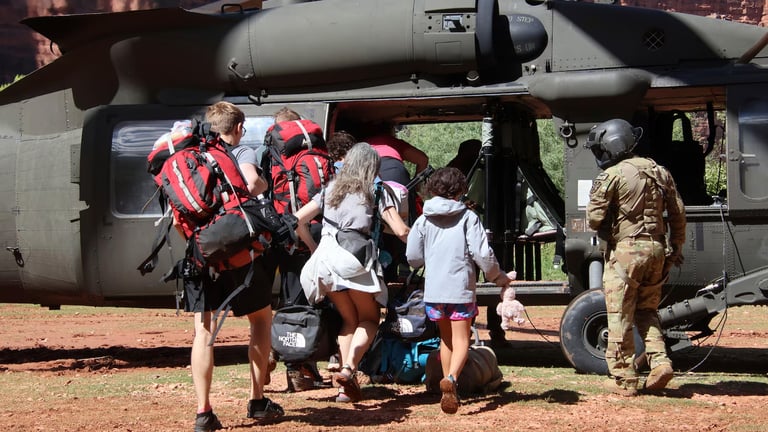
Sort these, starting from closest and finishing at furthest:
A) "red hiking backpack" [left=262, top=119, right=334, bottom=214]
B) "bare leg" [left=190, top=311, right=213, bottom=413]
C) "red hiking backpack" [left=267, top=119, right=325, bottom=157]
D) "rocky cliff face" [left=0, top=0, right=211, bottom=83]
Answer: "bare leg" [left=190, top=311, right=213, bottom=413] → "red hiking backpack" [left=262, top=119, right=334, bottom=214] → "red hiking backpack" [left=267, top=119, right=325, bottom=157] → "rocky cliff face" [left=0, top=0, right=211, bottom=83]

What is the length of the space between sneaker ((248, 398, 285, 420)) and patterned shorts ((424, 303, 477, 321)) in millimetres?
1115

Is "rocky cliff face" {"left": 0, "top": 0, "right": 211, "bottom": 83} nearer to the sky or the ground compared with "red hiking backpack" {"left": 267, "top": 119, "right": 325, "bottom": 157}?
nearer to the sky

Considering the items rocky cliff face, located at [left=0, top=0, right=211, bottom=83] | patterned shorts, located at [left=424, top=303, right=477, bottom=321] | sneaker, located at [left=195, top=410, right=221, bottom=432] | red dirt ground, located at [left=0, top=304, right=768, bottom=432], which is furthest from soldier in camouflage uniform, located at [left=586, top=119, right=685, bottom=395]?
rocky cliff face, located at [left=0, top=0, right=211, bottom=83]

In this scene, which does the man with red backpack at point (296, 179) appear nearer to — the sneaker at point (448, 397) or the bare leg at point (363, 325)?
the bare leg at point (363, 325)

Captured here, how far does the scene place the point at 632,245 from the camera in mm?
7184

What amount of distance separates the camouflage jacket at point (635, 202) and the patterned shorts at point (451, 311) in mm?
1166

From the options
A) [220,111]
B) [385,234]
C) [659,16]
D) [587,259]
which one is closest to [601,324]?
[587,259]

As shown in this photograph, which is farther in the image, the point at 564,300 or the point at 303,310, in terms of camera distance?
the point at 564,300

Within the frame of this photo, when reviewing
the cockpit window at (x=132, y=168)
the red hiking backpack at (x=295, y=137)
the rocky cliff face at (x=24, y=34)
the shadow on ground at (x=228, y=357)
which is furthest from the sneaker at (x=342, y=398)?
the rocky cliff face at (x=24, y=34)

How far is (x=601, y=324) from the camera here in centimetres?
836

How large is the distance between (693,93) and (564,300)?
198 cm

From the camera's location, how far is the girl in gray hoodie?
671 cm

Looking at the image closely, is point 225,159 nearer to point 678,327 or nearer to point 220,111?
point 220,111

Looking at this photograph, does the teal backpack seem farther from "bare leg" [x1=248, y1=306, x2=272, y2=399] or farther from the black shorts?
the black shorts
